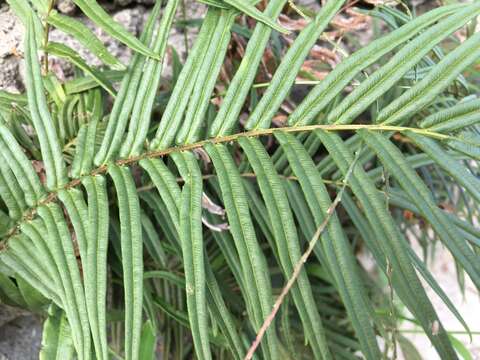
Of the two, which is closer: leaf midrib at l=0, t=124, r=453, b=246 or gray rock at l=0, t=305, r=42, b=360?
leaf midrib at l=0, t=124, r=453, b=246

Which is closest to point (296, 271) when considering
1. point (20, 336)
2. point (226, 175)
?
point (226, 175)

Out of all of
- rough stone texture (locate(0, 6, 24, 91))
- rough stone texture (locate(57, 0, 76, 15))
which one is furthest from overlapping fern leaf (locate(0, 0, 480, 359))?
rough stone texture (locate(57, 0, 76, 15))

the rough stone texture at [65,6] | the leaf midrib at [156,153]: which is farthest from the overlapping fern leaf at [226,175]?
the rough stone texture at [65,6]

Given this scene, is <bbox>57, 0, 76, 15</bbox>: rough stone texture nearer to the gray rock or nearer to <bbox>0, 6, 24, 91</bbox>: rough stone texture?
<bbox>0, 6, 24, 91</bbox>: rough stone texture

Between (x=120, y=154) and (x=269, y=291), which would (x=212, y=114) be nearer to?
(x=120, y=154)

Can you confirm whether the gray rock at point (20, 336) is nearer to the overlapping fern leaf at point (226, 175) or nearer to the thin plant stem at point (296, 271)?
the overlapping fern leaf at point (226, 175)

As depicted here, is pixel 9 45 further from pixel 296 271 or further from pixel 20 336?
pixel 296 271

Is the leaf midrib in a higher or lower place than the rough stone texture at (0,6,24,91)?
lower

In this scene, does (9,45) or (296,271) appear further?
(9,45)

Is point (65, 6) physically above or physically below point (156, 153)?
above

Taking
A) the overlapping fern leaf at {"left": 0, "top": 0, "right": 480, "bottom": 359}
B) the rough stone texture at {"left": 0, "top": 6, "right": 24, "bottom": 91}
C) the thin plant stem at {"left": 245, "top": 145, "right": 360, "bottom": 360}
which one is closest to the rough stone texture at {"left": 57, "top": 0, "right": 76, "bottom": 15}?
the rough stone texture at {"left": 0, "top": 6, "right": 24, "bottom": 91}

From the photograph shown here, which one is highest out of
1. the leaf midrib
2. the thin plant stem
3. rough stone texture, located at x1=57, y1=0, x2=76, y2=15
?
rough stone texture, located at x1=57, y1=0, x2=76, y2=15

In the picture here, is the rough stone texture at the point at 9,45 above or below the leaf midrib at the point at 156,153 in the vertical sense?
above
